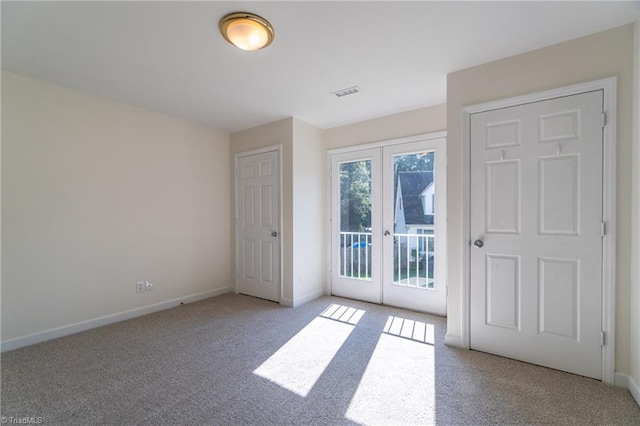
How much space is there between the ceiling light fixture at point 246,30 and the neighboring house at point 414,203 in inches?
92.2

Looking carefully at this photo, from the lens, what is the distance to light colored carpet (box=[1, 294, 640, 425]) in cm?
177

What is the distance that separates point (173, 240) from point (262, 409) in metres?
2.74

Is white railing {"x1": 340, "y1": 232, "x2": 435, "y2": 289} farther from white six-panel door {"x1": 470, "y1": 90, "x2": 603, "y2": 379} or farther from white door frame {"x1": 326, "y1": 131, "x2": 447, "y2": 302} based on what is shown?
white six-panel door {"x1": 470, "y1": 90, "x2": 603, "y2": 379}

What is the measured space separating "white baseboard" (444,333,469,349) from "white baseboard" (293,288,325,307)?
1889 mm

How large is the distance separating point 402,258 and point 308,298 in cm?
143

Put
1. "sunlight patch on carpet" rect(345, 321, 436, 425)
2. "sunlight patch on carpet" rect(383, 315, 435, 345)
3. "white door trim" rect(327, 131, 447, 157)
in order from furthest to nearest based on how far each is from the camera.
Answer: "white door trim" rect(327, 131, 447, 157) → "sunlight patch on carpet" rect(383, 315, 435, 345) → "sunlight patch on carpet" rect(345, 321, 436, 425)

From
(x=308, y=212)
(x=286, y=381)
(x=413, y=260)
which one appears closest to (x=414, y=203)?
(x=413, y=260)

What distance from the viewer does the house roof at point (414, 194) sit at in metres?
3.56

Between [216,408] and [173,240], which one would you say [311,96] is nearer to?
[173,240]

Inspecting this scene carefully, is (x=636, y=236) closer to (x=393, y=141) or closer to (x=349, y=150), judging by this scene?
(x=393, y=141)

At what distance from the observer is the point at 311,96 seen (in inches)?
125

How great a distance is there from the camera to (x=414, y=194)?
11.9 feet

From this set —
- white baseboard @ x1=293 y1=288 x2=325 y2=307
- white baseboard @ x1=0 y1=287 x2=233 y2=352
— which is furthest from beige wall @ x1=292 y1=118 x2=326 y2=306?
white baseboard @ x1=0 y1=287 x2=233 y2=352

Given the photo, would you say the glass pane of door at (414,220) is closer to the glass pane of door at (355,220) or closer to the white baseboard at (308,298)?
the glass pane of door at (355,220)
